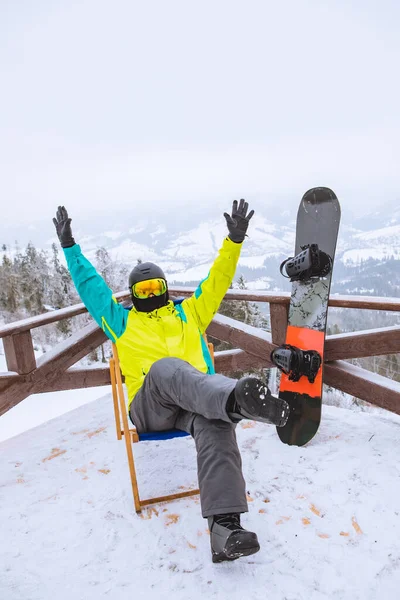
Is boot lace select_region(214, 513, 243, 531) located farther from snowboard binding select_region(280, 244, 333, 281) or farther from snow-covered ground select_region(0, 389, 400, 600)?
snowboard binding select_region(280, 244, 333, 281)

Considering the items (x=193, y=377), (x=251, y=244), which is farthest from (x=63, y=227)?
(x=251, y=244)

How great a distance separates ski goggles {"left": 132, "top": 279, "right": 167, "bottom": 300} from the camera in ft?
7.62

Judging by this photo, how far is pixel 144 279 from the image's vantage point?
2.36 m

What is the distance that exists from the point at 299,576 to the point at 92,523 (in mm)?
947

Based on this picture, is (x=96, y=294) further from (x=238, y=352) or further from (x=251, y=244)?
(x=251, y=244)

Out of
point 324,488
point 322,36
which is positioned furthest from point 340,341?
point 322,36

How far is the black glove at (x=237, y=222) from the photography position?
7.98 feet

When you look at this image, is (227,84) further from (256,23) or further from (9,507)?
(9,507)

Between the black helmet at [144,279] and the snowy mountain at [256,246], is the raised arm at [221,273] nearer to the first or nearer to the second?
the black helmet at [144,279]

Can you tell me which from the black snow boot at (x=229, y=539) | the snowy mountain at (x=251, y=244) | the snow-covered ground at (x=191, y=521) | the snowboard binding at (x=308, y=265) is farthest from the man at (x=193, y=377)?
the snowy mountain at (x=251, y=244)

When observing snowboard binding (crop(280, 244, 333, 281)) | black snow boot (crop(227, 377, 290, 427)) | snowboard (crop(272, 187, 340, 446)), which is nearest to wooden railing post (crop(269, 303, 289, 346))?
snowboard (crop(272, 187, 340, 446))

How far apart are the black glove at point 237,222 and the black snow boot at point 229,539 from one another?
1.54 m

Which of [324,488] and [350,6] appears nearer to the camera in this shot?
[324,488]

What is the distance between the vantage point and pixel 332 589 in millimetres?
1388
